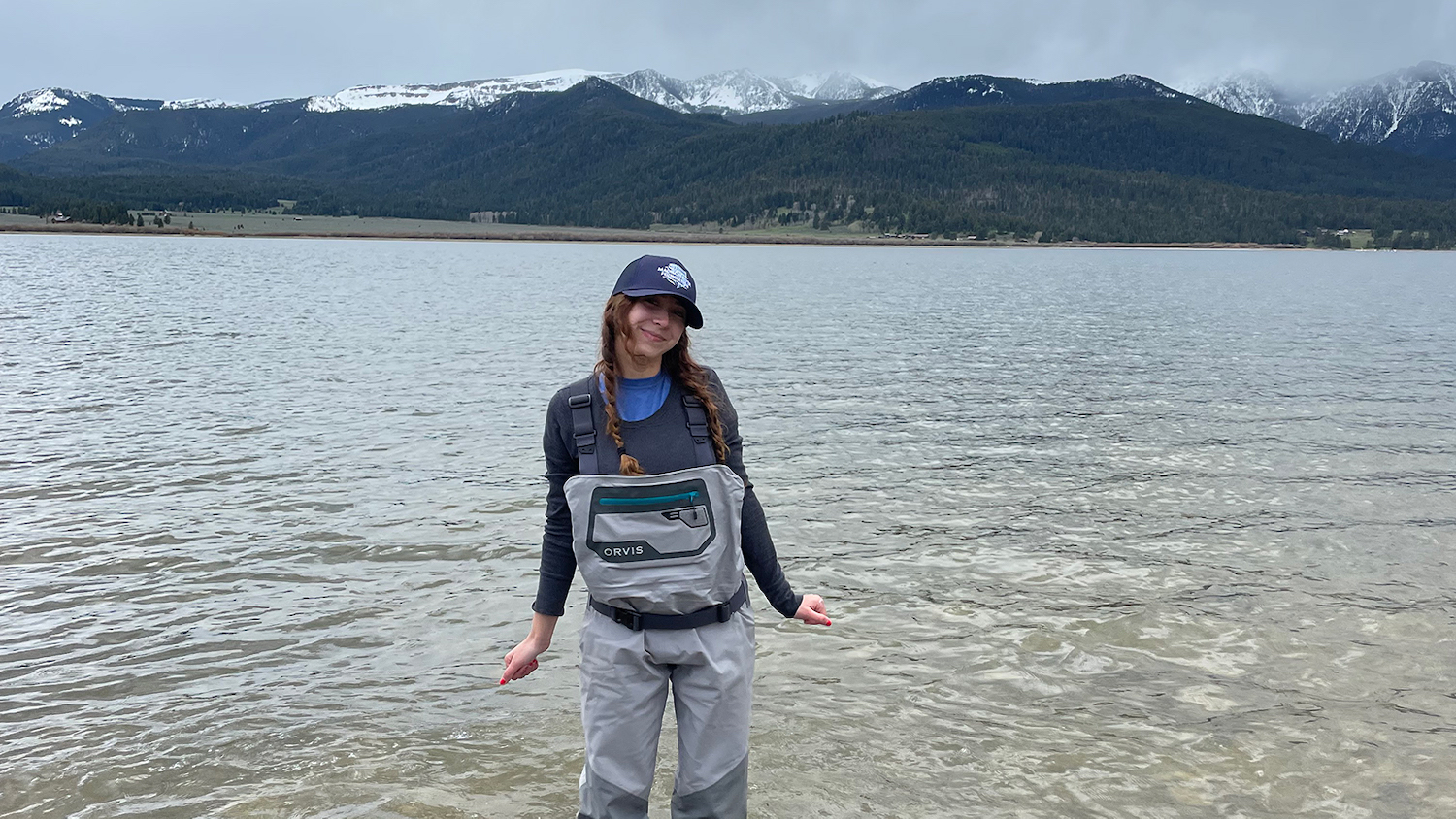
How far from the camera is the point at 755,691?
26.3ft

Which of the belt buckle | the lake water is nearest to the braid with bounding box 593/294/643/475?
the belt buckle

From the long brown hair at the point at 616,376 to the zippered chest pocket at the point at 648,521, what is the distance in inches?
4.8

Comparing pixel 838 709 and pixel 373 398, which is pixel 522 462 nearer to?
pixel 373 398

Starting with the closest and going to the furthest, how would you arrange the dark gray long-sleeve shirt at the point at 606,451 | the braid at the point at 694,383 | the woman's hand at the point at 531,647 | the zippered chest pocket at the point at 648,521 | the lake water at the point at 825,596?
1. the zippered chest pocket at the point at 648,521
2. the dark gray long-sleeve shirt at the point at 606,451
3. the braid at the point at 694,383
4. the woman's hand at the point at 531,647
5. the lake water at the point at 825,596

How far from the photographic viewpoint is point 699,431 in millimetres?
4359

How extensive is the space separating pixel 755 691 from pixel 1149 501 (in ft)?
29.1

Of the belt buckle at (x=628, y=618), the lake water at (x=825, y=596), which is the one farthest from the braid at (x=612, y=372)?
the lake water at (x=825, y=596)

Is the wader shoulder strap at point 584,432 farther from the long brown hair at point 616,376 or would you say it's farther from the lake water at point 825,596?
the lake water at point 825,596

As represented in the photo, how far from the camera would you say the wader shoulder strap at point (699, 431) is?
4.34m

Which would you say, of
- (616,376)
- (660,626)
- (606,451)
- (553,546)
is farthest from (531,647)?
(616,376)

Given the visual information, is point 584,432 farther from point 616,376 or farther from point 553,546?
point 553,546

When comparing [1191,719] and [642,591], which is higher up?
[642,591]

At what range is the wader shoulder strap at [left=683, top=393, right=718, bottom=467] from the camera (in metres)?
4.34

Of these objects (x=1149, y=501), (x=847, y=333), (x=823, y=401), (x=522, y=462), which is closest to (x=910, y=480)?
(x=1149, y=501)
